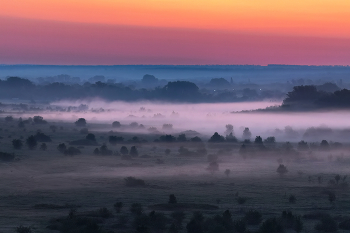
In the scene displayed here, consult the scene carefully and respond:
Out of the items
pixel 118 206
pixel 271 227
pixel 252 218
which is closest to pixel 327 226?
pixel 271 227

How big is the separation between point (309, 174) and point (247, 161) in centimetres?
807

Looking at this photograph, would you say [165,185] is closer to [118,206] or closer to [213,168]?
[213,168]

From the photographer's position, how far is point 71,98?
7338 inches

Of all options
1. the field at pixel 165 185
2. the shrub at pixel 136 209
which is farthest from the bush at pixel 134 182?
the shrub at pixel 136 209

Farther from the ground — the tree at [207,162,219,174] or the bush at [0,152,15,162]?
the bush at [0,152,15,162]

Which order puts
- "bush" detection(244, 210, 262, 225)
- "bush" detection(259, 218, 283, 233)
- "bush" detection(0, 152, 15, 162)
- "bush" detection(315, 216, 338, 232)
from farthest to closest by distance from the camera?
"bush" detection(0, 152, 15, 162) < "bush" detection(244, 210, 262, 225) < "bush" detection(315, 216, 338, 232) < "bush" detection(259, 218, 283, 233)

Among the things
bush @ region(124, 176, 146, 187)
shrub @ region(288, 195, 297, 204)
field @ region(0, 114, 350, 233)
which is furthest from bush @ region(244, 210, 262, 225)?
bush @ region(124, 176, 146, 187)

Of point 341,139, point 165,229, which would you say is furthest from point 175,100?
point 165,229

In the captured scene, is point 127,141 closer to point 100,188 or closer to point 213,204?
point 100,188

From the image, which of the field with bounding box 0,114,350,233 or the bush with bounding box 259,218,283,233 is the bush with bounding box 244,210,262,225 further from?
the bush with bounding box 259,218,283,233

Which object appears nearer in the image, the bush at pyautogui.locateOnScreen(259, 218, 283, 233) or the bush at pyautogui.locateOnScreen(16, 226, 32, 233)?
the bush at pyautogui.locateOnScreen(16, 226, 32, 233)

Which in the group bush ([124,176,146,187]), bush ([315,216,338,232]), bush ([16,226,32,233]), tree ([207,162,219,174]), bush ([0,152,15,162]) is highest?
bush ([0,152,15,162])

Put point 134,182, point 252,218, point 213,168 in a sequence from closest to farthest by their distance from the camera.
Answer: point 252,218 → point 134,182 → point 213,168

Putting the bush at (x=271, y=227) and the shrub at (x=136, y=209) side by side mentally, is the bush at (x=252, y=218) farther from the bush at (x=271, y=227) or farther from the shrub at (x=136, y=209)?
the shrub at (x=136, y=209)
